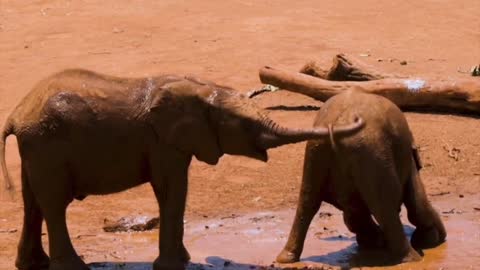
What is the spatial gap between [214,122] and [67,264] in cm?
141

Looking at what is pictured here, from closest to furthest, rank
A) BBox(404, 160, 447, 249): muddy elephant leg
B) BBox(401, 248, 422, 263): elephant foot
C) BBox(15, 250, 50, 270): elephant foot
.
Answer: BBox(15, 250, 50, 270): elephant foot, BBox(401, 248, 422, 263): elephant foot, BBox(404, 160, 447, 249): muddy elephant leg

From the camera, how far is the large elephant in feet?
27.0

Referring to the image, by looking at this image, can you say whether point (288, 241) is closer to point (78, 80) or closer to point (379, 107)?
point (379, 107)

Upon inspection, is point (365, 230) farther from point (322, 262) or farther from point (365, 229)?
point (322, 262)

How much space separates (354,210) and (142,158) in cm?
174

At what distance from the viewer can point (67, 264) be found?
7.98m

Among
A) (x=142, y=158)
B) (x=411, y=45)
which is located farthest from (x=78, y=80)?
(x=411, y=45)

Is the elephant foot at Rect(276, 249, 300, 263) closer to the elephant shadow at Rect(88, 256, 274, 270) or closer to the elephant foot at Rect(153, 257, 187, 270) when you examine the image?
Result: the elephant shadow at Rect(88, 256, 274, 270)

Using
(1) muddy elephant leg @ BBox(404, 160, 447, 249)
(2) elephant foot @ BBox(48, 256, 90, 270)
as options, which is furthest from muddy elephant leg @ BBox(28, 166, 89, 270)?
(1) muddy elephant leg @ BBox(404, 160, 447, 249)

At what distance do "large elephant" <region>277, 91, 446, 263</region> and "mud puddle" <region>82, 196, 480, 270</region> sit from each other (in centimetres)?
25

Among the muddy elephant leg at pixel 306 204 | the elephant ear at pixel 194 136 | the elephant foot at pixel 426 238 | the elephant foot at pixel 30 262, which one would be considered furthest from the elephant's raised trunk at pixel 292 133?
the elephant foot at pixel 30 262

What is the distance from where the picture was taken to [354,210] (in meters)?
8.68

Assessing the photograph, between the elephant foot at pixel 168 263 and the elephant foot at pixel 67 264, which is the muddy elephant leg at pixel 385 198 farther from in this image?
the elephant foot at pixel 67 264

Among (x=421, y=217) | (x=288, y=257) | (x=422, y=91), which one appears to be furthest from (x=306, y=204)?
(x=422, y=91)
